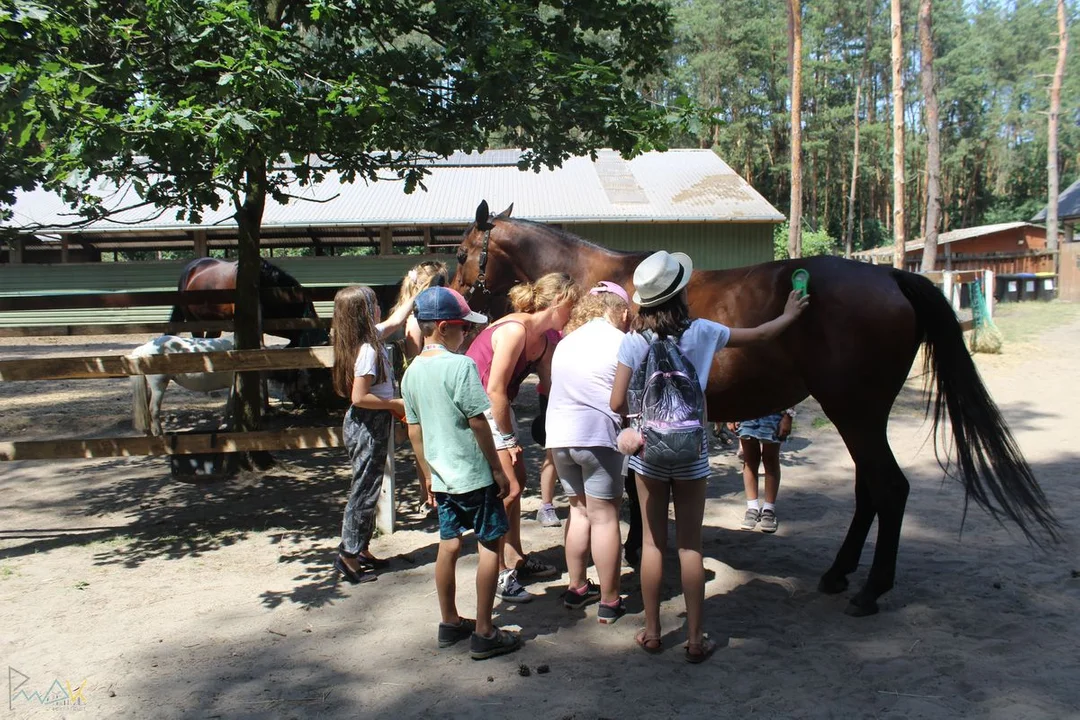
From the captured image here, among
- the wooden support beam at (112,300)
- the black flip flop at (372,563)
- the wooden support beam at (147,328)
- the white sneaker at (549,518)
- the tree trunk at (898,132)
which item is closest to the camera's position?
the black flip flop at (372,563)

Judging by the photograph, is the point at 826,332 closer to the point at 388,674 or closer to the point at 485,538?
the point at 485,538

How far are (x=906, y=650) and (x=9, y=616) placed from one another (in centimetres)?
451

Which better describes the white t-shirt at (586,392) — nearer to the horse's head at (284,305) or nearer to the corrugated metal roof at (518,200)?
the horse's head at (284,305)

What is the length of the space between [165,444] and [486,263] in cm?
250

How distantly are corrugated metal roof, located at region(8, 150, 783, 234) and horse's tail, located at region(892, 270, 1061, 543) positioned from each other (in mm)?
14965

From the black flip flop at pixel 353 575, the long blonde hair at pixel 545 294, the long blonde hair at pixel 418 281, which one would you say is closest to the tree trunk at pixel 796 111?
the long blonde hair at pixel 418 281

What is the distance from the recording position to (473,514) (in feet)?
11.6

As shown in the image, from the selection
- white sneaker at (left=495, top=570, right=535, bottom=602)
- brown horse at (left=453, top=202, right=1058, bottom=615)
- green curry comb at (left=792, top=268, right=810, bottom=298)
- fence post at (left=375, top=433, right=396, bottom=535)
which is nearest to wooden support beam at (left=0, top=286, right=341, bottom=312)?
fence post at (left=375, top=433, right=396, bottom=535)

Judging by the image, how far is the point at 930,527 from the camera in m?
5.44

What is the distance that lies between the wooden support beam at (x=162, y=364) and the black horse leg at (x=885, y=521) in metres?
3.35

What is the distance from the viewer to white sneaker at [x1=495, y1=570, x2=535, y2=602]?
427cm

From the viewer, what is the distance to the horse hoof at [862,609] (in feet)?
13.1

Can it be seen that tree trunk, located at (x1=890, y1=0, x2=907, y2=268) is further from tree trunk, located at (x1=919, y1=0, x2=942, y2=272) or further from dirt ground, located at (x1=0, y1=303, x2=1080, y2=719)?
dirt ground, located at (x1=0, y1=303, x2=1080, y2=719)

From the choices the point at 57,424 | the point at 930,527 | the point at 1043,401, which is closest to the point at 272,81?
the point at 930,527
